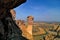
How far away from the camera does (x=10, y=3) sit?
320 inches

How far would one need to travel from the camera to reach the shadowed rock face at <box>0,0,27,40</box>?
804 cm

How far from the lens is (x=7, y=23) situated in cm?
970

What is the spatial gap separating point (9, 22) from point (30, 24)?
19.4m

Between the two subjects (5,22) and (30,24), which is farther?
(30,24)

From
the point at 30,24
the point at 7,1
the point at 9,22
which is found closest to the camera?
the point at 7,1

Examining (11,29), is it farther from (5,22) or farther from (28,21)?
(28,21)

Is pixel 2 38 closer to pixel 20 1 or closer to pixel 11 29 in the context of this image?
pixel 11 29

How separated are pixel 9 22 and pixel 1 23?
0.66 metres

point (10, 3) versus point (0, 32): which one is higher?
point (10, 3)

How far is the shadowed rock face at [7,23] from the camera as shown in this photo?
26.4 ft

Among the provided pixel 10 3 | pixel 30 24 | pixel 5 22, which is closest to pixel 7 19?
pixel 5 22

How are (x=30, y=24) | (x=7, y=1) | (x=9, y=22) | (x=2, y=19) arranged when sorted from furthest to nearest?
1. (x=30, y=24)
2. (x=9, y=22)
3. (x=2, y=19)
4. (x=7, y=1)

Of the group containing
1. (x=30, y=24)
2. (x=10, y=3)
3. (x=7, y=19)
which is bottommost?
(x=30, y=24)

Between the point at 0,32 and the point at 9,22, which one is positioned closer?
the point at 0,32
